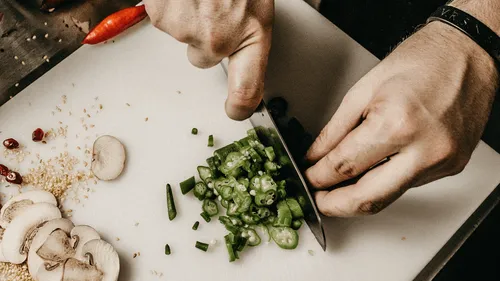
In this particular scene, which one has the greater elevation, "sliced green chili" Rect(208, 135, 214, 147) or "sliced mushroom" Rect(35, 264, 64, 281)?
"sliced green chili" Rect(208, 135, 214, 147)

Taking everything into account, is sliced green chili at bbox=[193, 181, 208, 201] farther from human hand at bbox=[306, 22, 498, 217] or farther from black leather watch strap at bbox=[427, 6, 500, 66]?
black leather watch strap at bbox=[427, 6, 500, 66]

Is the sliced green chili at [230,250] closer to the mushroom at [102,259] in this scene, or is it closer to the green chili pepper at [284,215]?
the green chili pepper at [284,215]

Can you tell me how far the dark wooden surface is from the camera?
2520 millimetres

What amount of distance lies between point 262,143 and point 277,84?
299 millimetres

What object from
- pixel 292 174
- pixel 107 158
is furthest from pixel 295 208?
pixel 107 158

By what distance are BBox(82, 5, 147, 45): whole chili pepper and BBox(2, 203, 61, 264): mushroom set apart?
0.77 metres

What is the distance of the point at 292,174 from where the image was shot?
1776 millimetres

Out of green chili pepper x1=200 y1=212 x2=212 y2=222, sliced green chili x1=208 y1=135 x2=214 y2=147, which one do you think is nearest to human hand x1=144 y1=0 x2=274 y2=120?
sliced green chili x1=208 y1=135 x2=214 y2=147

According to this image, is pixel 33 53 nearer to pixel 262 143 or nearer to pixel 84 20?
pixel 84 20

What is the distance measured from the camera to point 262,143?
1.98 m

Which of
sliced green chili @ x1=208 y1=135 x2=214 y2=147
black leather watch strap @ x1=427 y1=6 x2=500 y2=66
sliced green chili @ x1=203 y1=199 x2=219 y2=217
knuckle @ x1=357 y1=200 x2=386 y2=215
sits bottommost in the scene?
sliced green chili @ x1=203 y1=199 x2=219 y2=217

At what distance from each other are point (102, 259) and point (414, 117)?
1.24 meters

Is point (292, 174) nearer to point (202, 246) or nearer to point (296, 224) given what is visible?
point (296, 224)

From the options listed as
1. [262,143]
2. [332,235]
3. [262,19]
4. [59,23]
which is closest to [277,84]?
[262,143]
